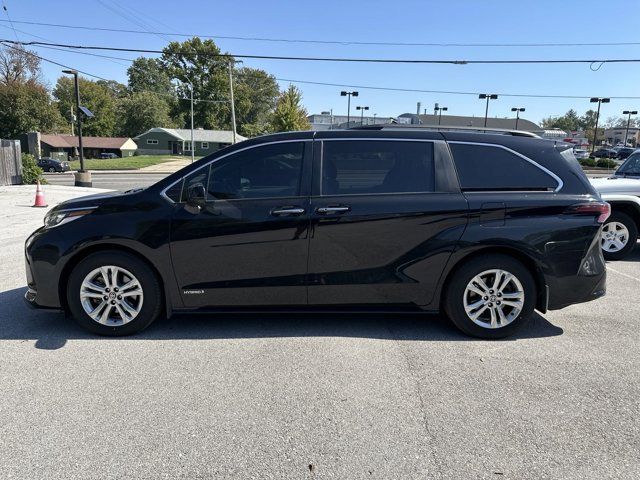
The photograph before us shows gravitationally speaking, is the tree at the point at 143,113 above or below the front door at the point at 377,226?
above

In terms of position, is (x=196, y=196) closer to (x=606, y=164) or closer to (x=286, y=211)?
(x=286, y=211)

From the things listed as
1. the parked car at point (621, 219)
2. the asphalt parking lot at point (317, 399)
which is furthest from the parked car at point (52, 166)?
the parked car at point (621, 219)

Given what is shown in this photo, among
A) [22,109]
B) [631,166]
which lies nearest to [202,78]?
[22,109]

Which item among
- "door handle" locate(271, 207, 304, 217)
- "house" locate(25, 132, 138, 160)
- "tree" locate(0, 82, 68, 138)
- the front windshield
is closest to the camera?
"door handle" locate(271, 207, 304, 217)

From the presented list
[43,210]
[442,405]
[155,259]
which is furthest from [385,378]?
[43,210]

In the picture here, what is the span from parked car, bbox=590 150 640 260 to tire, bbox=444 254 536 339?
14.5ft

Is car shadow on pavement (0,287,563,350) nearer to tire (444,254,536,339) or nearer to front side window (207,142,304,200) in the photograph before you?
tire (444,254,536,339)

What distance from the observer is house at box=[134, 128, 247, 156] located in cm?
7912

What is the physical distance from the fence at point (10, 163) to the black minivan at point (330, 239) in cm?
1858

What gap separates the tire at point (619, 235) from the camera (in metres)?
7.74

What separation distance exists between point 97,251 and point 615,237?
25.3 feet

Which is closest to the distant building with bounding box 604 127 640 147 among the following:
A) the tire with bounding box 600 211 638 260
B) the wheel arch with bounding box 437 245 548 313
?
the tire with bounding box 600 211 638 260

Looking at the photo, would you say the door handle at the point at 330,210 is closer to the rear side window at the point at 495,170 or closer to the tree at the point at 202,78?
the rear side window at the point at 495,170

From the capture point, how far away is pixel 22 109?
5812 centimetres
